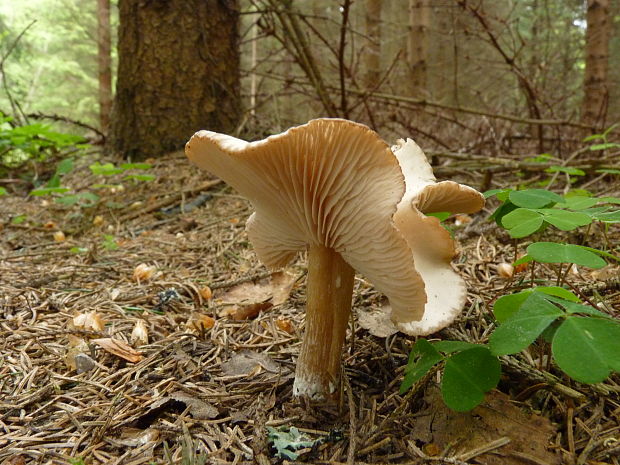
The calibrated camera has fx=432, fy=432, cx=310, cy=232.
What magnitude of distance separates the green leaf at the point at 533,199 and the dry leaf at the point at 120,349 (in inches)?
69.7

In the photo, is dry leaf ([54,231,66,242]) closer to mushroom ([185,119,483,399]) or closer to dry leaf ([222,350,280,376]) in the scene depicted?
A: dry leaf ([222,350,280,376])

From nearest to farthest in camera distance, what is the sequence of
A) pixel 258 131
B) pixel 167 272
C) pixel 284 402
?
1. pixel 284 402
2. pixel 167 272
3. pixel 258 131

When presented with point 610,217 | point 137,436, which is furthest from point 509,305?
point 137,436

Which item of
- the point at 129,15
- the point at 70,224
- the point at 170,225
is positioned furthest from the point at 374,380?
the point at 129,15

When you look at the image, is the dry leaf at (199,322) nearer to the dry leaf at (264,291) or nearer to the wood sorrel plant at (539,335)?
the dry leaf at (264,291)

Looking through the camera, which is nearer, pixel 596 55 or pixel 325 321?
pixel 325 321

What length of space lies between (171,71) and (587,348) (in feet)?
16.4

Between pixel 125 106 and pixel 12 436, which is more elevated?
pixel 125 106

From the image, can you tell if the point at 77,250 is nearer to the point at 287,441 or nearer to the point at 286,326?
the point at 286,326

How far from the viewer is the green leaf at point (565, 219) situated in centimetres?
148

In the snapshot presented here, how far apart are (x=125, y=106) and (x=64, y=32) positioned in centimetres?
1063

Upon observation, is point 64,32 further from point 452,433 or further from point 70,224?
point 452,433

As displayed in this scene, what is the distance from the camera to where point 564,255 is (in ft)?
4.58

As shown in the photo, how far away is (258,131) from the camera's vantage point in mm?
5586
